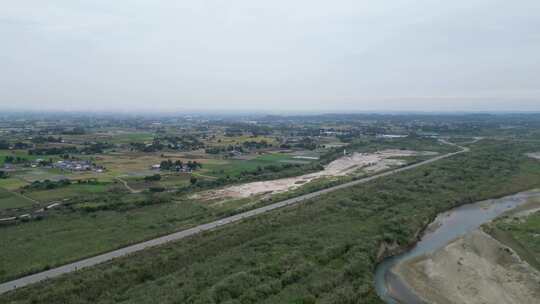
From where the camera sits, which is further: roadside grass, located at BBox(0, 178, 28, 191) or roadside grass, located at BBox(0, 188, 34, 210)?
roadside grass, located at BBox(0, 178, 28, 191)

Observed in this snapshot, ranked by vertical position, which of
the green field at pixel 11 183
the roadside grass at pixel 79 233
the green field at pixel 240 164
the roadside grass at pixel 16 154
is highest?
the roadside grass at pixel 16 154

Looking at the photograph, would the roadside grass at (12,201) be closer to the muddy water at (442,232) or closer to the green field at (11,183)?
the green field at (11,183)

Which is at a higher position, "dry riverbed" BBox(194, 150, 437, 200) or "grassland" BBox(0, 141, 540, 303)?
"grassland" BBox(0, 141, 540, 303)

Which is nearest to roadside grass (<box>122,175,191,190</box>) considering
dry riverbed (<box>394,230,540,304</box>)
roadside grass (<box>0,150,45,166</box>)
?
roadside grass (<box>0,150,45,166</box>)

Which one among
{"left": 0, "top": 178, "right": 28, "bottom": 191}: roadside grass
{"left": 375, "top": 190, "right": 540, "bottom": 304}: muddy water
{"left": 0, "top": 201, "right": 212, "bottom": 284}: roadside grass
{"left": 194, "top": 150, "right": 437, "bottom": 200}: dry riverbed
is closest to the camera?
{"left": 375, "top": 190, "right": 540, "bottom": 304}: muddy water

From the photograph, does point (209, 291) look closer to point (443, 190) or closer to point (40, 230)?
point (40, 230)

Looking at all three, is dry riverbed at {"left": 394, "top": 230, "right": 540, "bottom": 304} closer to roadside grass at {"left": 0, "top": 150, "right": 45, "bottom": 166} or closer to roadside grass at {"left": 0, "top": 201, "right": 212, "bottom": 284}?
roadside grass at {"left": 0, "top": 201, "right": 212, "bottom": 284}

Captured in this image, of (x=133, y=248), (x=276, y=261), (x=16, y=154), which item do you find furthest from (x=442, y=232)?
(x=16, y=154)

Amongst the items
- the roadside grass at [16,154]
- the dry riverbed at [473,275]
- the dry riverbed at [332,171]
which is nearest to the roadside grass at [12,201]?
the dry riverbed at [332,171]
